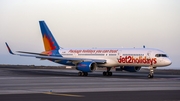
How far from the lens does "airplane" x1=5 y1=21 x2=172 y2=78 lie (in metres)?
42.6

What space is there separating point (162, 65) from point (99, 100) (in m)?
25.3

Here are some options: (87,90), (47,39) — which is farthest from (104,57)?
(87,90)

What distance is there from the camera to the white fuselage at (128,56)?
1666 inches

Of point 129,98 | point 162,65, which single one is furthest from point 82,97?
point 162,65

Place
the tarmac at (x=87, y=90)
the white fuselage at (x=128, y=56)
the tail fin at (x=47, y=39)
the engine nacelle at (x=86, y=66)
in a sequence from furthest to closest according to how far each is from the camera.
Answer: the tail fin at (x=47, y=39) → the engine nacelle at (x=86, y=66) → the white fuselage at (x=128, y=56) → the tarmac at (x=87, y=90)

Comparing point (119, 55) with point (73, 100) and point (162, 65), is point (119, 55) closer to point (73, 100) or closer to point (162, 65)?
point (162, 65)

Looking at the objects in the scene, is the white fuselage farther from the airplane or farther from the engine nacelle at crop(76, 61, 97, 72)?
the engine nacelle at crop(76, 61, 97, 72)

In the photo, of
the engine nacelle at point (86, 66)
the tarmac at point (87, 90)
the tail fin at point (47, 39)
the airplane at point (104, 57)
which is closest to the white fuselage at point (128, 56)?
the airplane at point (104, 57)

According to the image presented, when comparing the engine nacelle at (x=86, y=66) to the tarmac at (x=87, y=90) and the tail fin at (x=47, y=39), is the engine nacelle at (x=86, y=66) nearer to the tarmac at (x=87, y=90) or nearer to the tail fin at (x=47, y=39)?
the tail fin at (x=47, y=39)

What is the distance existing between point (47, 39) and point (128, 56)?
1452 cm

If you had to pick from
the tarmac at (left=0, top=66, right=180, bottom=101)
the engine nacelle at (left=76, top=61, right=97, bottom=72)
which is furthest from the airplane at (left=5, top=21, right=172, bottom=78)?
the tarmac at (left=0, top=66, right=180, bottom=101)

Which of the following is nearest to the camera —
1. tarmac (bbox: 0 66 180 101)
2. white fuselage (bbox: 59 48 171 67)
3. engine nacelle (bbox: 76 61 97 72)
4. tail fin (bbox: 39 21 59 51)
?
tarmac (bbox: 0 66 180 101)

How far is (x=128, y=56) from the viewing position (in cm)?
4400

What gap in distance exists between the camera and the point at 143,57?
42.9 meters
